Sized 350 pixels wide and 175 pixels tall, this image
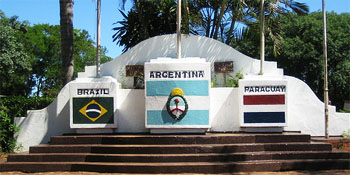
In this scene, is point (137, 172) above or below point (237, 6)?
below

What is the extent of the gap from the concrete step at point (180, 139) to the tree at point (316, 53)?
15.3 meters

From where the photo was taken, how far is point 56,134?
11.9 meters

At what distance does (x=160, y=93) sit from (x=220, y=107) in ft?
6.44

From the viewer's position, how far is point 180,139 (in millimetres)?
10086

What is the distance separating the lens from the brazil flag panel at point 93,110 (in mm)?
10992

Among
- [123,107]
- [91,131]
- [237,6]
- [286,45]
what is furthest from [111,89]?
[286,45]

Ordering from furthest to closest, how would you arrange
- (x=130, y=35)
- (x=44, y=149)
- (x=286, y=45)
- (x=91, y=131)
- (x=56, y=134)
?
1. (x=286, y=45)
2. (x=130, y=35)
3. (x=56, y=134)
4. (x=91, y=131)
5. (x=44, y=149)

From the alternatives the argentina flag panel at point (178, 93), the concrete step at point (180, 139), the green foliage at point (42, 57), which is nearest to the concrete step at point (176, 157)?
the concrete step at point (180, 139)

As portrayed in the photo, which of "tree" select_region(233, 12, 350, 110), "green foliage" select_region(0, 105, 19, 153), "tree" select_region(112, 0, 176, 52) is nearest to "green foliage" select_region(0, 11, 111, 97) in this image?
"tree" select_region(112, 0, 176, 52)

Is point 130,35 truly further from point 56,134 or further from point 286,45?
point 286,45

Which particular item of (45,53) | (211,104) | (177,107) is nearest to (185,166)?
(177,107)

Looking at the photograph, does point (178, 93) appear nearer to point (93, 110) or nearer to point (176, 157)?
point (176, 157)

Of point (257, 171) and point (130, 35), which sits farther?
point (130, 35)

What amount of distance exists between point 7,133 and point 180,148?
5.96 metres
